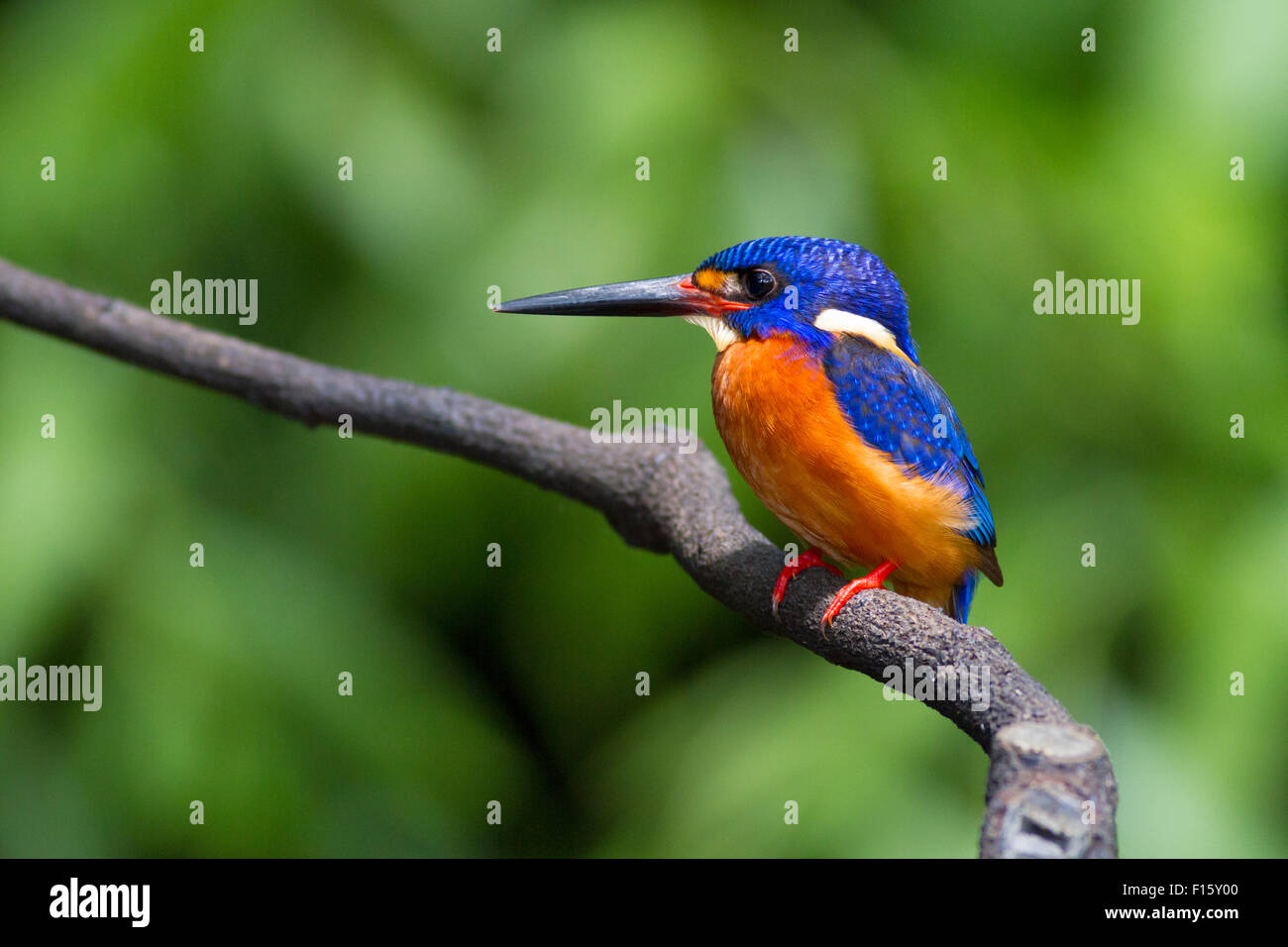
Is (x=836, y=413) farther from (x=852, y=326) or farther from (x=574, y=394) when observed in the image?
(x=574, y=394)

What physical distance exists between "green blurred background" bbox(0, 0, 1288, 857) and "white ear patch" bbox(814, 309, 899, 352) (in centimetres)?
77

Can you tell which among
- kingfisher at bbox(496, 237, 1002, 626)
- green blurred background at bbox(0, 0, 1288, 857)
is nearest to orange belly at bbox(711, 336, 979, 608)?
kingfisher at bbox(496, 237, 1002, 626)

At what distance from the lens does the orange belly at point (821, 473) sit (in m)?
1.54

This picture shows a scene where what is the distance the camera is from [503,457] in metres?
1.77

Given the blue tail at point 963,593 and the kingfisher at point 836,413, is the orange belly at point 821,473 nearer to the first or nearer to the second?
the kingfisher at point 836,413

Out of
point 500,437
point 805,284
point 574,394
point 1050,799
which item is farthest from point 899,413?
point 574,394

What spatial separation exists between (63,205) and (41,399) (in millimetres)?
451

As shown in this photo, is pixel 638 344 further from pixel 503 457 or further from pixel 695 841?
pixel 695 841

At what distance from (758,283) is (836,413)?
24 cm

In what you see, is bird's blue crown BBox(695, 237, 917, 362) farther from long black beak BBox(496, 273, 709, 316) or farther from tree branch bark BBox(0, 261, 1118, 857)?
tree branch bark BBox(0, 261, 1118, 857)

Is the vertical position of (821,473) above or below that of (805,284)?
below

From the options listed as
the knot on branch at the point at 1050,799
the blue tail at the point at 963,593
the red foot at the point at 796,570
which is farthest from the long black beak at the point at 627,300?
the knot on branch at the point at 1050,799

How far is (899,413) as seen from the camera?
157 centimetres

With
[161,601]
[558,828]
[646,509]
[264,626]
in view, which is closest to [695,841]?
[558,828]
